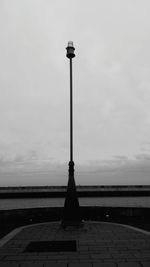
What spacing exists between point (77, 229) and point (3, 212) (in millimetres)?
4845

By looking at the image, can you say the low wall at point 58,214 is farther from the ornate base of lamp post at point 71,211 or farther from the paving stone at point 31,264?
the paving stone at point 31,264

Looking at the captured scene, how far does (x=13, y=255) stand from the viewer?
6.84 metres

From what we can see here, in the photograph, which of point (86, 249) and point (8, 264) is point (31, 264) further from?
point (86, 249)

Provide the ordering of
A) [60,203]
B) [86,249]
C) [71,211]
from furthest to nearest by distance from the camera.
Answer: [60,203] → [71,211] → [86,249]

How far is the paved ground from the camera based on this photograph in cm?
616

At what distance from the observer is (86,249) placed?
24.3 ft

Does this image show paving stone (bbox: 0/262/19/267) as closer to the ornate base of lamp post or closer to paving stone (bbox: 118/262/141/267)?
paving stone (bbox: 118/262/141/267)

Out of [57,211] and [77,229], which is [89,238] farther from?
[57,211]

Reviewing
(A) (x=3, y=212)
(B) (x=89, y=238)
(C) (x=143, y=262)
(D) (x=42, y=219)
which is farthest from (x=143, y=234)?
(A) (x=3, y=212)

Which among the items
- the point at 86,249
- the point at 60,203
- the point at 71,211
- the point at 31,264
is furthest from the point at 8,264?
the point at 60,203

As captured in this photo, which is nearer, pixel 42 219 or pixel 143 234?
pixel 143 234

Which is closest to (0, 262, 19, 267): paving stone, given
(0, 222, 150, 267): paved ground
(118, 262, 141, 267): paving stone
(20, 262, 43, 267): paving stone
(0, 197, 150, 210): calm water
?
(0, 222, 150, 267): paved ground

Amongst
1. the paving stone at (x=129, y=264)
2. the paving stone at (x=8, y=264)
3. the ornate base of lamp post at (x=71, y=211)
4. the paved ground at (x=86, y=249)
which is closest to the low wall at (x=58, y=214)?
the ornate base of lamp post at (x=71, y=211)

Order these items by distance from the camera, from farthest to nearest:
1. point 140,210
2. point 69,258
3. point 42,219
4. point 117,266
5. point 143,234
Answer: point 140,210
point 42,219
point 143,234
point 69,258
point 117,266
